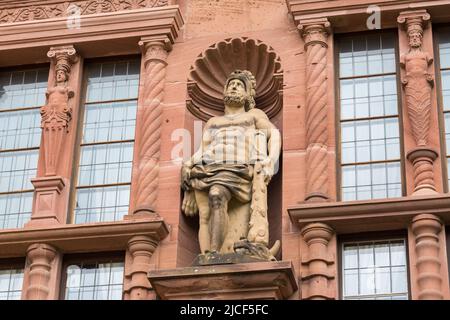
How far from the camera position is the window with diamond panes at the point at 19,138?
20328 mm

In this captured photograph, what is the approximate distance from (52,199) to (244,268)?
127 inches

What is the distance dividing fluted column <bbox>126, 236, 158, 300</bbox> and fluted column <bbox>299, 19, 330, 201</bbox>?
83.3 inches

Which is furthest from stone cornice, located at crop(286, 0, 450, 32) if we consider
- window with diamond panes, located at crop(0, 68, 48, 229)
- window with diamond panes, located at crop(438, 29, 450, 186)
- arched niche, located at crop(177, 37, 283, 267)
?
window with diamond panes, located at crop(0, 68, 48, 229)

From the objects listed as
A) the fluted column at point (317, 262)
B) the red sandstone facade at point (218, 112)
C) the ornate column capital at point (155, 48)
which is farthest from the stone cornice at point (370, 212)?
the ornate column capital at point (155, 48)

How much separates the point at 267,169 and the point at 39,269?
3.19m

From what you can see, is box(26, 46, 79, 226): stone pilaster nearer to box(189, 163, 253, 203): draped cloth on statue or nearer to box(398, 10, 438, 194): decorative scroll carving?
box(189, 163, 253, 203): draped cloth on statue

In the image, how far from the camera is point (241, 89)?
65.7ft

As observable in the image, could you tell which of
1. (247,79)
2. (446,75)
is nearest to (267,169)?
(247,79)

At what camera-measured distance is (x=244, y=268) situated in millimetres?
17938

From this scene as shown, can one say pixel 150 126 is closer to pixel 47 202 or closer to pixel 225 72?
pixel 225 72

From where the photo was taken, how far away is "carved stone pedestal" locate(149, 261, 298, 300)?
17.9m

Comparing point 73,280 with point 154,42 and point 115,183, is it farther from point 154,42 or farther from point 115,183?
point 154,42

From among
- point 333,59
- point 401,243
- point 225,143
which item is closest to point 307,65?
point 333,59

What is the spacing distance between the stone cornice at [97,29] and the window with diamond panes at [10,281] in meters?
3.44
